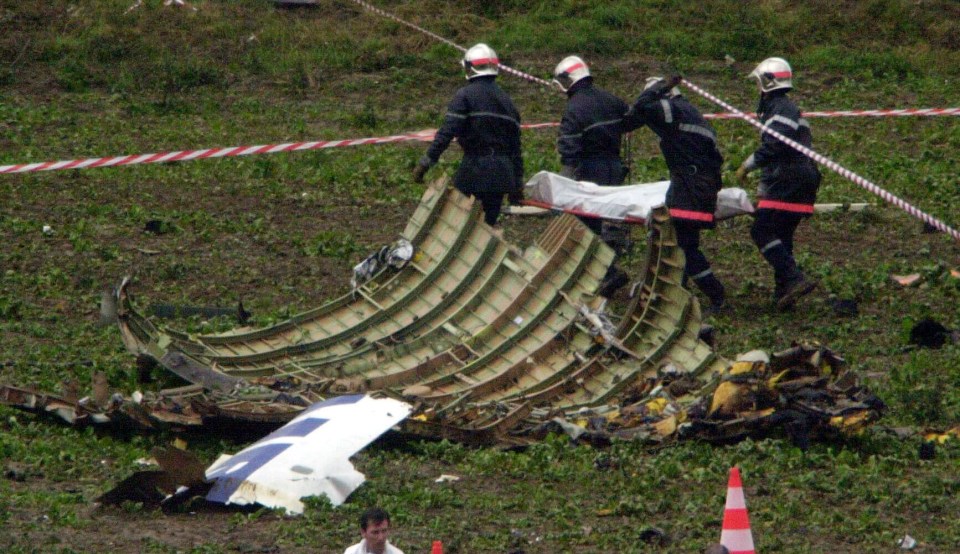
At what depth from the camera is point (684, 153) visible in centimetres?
1384

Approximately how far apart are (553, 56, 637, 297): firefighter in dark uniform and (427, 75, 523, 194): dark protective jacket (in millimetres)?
476

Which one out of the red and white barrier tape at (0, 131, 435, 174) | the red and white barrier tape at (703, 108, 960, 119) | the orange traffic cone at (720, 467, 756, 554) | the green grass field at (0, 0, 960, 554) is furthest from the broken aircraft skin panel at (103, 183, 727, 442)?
the red and white barrier tape at (703, 108, 960, 119)

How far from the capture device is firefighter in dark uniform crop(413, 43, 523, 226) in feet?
46.5

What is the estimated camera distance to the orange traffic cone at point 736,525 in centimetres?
788

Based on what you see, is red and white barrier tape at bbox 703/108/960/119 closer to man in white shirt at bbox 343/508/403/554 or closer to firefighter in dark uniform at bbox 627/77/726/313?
firefighter in dark uniform at bbox 627/77/726/313

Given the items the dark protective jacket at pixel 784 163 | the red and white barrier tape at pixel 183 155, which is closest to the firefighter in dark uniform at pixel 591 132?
the dark protective jacket at pixel 784 163

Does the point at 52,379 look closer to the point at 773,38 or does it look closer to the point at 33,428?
the point at 33,428

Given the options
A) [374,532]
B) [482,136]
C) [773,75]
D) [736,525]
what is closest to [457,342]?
[482,136]

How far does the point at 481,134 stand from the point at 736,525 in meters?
6.83

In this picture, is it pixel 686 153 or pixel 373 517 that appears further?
pixel 686 153

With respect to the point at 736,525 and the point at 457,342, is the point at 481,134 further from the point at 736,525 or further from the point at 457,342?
the point at 736,525

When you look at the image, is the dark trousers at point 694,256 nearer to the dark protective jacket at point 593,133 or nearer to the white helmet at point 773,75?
the dark protective jacket at point 593,133

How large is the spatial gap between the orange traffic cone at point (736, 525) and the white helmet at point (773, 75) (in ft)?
21.1


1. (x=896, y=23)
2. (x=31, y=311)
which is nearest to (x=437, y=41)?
(x=896, y=23)
